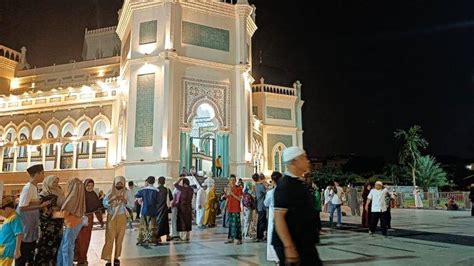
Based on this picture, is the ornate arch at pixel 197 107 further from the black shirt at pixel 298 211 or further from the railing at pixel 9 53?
the railing at pixel 9 53

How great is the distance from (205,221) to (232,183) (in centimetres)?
402

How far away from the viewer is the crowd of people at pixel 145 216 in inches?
116

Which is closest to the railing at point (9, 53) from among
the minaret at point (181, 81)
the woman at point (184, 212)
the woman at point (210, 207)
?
the minaret at point (181, 81)

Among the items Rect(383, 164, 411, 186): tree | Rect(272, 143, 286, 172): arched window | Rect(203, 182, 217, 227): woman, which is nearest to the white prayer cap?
Rect(203, 182, 217, 227): woman

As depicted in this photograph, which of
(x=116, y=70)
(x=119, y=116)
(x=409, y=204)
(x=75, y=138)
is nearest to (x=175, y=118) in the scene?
(x=119, y=116)

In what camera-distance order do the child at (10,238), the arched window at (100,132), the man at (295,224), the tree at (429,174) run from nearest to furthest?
the man at (295,224) → the child at (10,238) → the arched window at (100,132) → the tree at (429,174)

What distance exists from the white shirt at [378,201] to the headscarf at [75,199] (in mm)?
7263

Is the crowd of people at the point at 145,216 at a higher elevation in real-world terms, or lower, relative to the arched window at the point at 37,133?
lower

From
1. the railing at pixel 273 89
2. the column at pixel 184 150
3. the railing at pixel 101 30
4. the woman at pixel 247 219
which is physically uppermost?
the railing at pixel 101 30

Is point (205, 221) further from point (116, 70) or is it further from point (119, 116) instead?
point (116, 70)

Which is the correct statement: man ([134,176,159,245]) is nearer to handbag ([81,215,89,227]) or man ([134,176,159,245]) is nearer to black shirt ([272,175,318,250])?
handbag ([81,215,89,227])

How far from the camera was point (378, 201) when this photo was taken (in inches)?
388

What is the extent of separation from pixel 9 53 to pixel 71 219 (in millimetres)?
33368

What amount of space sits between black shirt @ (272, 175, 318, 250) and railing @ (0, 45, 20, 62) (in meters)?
35.6
